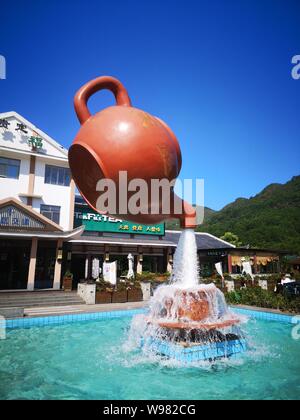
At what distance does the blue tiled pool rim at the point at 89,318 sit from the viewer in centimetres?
918

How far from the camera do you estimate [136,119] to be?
356cm

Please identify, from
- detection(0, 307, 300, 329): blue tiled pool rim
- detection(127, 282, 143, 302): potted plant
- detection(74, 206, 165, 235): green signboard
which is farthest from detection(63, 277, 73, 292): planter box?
detection(0, 307, 300, 329): blue tiled pool rim

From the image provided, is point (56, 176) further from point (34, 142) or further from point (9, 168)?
point (9, 168)

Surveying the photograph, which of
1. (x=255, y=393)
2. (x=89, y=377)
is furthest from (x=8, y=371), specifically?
(x=255, y=393)

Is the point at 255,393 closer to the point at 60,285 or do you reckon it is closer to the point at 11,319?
the point at 11,319

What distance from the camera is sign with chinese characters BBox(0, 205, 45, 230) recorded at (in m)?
15.3

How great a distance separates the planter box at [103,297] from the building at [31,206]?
4008mm

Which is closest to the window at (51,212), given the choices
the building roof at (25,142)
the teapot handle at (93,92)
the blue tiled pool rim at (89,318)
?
the building roof at (25,142)

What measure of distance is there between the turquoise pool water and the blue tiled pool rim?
168 centimetres

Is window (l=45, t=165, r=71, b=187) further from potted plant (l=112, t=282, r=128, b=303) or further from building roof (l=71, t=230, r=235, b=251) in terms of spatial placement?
potted plant (l=112, t=282, r=128, b=303)

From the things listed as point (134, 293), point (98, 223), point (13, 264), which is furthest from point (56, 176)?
point (134, 293)

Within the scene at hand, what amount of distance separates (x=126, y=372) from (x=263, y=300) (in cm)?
936

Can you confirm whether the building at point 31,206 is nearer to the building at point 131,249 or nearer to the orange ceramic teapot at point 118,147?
the building at point 131,249
